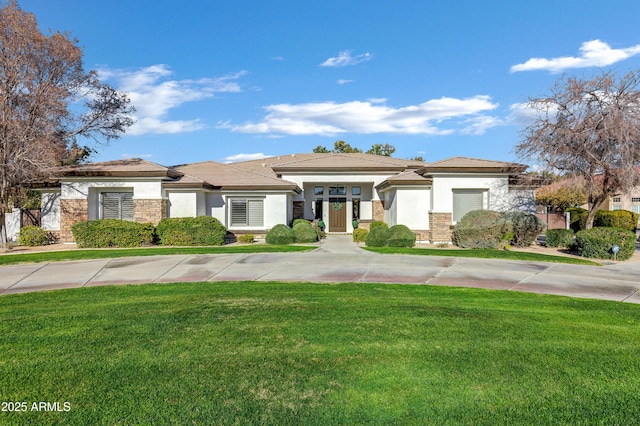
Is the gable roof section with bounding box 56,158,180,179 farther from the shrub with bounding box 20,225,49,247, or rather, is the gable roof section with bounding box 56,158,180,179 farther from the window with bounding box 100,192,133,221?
the shrub with bounding box 20,225,49,247

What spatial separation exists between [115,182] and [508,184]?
20.6m

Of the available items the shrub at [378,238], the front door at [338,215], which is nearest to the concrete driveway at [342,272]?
the shrub at [378,238]

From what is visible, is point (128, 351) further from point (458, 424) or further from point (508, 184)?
point (508, 184)

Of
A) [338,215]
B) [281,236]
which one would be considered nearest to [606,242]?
[281,236]

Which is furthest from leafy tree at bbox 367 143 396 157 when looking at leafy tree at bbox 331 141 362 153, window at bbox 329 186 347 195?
window at bbox 329 186 347 195

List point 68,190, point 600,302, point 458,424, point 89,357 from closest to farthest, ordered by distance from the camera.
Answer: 1. point 458,424
2. point 89,357
3. point 600,302
4. point 68,190

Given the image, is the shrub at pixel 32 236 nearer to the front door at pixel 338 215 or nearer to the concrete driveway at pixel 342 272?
the concrete driveway at pixel 342 272

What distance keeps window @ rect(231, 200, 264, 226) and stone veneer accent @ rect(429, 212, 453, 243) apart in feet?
31.1

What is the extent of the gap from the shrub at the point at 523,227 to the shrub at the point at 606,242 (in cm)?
297

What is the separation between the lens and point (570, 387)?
4.38m

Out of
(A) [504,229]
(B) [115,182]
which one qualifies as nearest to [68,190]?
(B) [115,182]

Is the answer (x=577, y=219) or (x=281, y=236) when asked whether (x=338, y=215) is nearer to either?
(x=281, y=236)

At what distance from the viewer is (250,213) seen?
2283 centimetres

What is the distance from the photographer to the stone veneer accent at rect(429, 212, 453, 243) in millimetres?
20641
